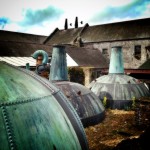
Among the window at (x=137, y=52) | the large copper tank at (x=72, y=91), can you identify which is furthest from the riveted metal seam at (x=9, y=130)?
the window at (x=137, y=52)

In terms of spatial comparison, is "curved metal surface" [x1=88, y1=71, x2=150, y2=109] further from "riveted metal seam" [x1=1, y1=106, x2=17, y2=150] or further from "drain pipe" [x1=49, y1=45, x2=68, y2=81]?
"riveted metal seam" [x1=1, y1=106, x2=17, y2=150]

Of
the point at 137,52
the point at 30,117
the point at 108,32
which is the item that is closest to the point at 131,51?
the point at 137,52

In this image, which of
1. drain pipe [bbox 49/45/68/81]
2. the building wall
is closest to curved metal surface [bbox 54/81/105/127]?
drain pipe [bbox 49/45/68/81]

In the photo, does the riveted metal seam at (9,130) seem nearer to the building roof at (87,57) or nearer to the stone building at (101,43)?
the stone building at (101,43)

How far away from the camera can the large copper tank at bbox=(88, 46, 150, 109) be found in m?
14.1

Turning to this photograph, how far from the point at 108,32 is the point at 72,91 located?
100 feet

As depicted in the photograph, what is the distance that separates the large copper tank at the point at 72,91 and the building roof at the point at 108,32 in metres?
26.8

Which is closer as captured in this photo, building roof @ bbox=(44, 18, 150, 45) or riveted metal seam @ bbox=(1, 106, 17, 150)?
riveted metal seam @ bbox=(1, 106, 17, 150)

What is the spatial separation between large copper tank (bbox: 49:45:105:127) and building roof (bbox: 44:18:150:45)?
88.1 ft

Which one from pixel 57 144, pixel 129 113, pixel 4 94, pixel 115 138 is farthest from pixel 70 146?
pixel 129 113

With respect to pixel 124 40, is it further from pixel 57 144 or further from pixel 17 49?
pixel 57 144

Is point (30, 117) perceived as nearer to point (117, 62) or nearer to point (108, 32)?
point (117, 62)

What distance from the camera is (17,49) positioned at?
26.9 metres

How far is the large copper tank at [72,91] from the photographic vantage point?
9805 mm
